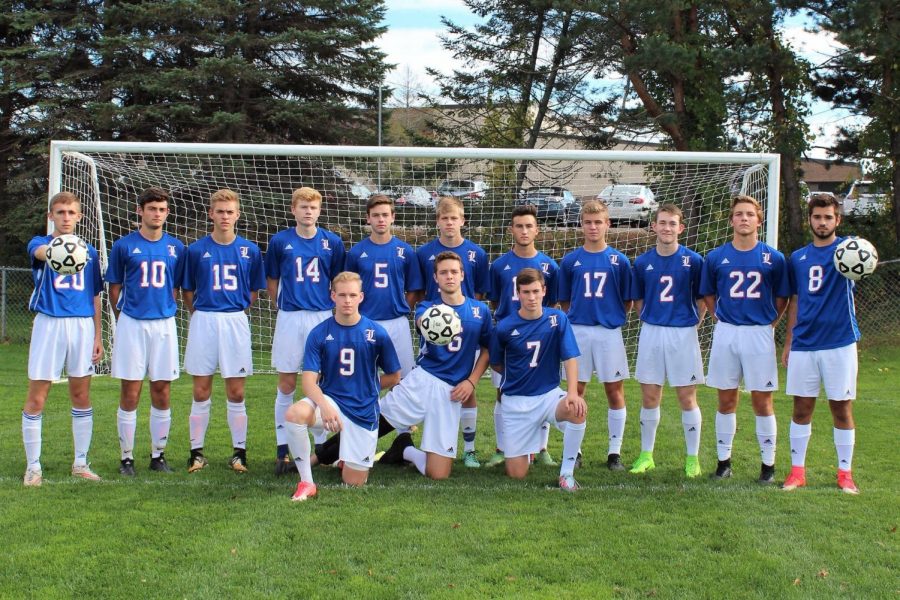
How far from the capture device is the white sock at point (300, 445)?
178 inches

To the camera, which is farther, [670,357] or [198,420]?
[198,420]

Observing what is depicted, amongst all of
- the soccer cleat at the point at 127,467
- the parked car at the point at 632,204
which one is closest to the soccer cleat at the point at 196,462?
the soccer cleat at the point at 127,467

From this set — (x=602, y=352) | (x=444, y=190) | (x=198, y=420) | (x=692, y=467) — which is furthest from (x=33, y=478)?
(x=444, y=190)

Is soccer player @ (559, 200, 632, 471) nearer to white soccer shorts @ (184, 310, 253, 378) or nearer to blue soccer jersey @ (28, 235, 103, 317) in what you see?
white soccer shorts @ (184, 310, 253, 378)

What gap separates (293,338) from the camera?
533 cm

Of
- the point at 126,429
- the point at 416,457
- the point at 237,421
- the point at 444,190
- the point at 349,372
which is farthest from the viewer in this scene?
the point at 444,190

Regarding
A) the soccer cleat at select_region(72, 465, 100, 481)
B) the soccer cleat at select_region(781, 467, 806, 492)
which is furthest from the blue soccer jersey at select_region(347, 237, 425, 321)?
the soccer cleat at select_region(781, 467, 806, 492)

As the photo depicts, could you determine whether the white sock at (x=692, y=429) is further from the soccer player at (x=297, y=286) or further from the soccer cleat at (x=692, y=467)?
the soccer player at (x=297, y=286)

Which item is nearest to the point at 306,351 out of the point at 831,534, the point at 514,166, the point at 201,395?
the point at 201,395

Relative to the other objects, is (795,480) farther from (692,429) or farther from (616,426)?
(616,426)

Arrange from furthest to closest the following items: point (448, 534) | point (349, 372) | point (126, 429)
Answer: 1. point (126, 429)
2. point (349, 372)
3. point (448, 534)

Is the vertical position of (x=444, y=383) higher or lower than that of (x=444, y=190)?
lower

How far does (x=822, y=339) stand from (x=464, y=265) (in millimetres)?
2359

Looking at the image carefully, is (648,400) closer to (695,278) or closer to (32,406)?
(695,278)
